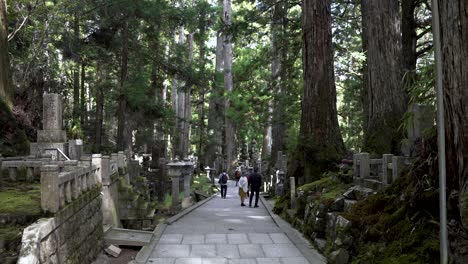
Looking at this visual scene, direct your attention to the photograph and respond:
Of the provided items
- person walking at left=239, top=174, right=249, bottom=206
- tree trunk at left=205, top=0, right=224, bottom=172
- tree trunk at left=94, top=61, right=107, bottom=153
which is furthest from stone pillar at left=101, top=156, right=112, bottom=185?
tree trunk at left=205, top=0, right=224, bottom=172

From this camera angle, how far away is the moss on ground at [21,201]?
20.7 feet

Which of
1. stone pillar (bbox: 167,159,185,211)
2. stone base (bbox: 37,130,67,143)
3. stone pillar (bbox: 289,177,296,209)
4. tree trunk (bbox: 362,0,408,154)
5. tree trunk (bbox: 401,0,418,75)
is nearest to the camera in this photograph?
tree trunk (bbox: 362,0,408,154)

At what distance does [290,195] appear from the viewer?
13.9 metres

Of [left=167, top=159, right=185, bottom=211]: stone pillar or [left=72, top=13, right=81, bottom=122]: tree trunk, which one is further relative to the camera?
[left=72, top=13, right=81, bottom=122]: tree trunk

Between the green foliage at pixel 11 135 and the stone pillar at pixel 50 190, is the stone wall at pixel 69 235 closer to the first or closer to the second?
the stone pillar at pixel 50 190

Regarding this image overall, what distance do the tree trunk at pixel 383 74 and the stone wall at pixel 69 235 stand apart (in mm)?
6412

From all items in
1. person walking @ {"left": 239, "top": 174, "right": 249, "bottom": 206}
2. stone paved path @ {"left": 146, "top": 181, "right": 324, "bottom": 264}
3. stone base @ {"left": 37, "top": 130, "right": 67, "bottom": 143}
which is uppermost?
stone base @ {"left": 37, "top": 130, "right": 67, "bottom": 143}

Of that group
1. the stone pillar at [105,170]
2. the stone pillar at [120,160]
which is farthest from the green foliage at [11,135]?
the stone pillar at [105,170]

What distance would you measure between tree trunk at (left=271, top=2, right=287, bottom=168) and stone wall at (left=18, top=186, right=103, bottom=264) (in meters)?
11.8

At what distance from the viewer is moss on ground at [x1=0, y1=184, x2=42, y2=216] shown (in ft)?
20.7

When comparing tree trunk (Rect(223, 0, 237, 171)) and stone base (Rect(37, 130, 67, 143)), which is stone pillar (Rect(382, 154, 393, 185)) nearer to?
stone base (Rect(37, 130, 67, 143))

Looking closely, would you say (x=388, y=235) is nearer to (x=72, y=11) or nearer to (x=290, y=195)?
(x=290, y=195)

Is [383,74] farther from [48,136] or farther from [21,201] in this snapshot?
[48,136]

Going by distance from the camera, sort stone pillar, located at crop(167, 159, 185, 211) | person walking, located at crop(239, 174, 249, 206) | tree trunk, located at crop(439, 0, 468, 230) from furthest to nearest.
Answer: person walking, located at crop(239, 174, 249, 206)
stone pillar, located at crop(167, 159, 185, 211)
tree trunk, located at crop(439, 0, 468, 230)
